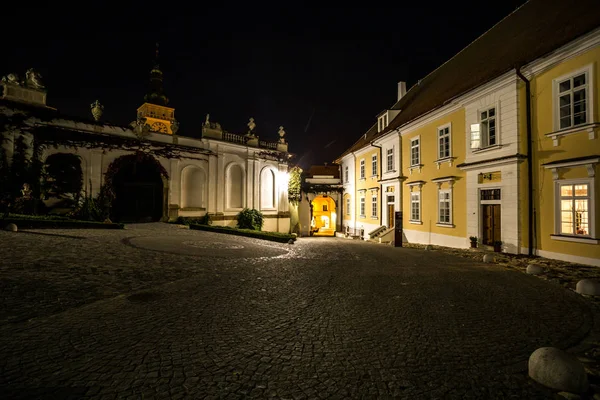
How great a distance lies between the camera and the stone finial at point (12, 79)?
16.1 m

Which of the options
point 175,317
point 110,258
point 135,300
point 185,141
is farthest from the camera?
point 185,141

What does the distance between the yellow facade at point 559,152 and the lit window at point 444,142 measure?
16.3ft

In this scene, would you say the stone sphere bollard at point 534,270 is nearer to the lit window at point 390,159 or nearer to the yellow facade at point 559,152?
the yellow facade at point 559,152

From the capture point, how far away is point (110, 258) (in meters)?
8.54

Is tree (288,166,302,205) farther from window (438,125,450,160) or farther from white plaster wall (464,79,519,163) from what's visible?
white plaster wall (464,79,519,163)

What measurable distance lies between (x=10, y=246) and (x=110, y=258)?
10.5 ft

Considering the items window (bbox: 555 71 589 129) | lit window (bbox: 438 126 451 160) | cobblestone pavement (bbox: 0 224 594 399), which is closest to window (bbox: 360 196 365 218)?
lit window (bbox: 438 126 451 160)

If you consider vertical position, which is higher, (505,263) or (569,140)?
(569,140)

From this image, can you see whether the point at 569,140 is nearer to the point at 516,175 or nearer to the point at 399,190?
the point at 516,175

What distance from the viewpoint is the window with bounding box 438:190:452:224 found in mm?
16770

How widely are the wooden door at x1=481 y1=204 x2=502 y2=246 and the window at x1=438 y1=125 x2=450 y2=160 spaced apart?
3919 mm

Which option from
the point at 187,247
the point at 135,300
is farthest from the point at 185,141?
the point at 135,300

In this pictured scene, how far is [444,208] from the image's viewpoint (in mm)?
17203

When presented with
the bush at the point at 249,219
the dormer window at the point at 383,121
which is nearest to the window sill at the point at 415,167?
the dormer window at the point at 383,121
